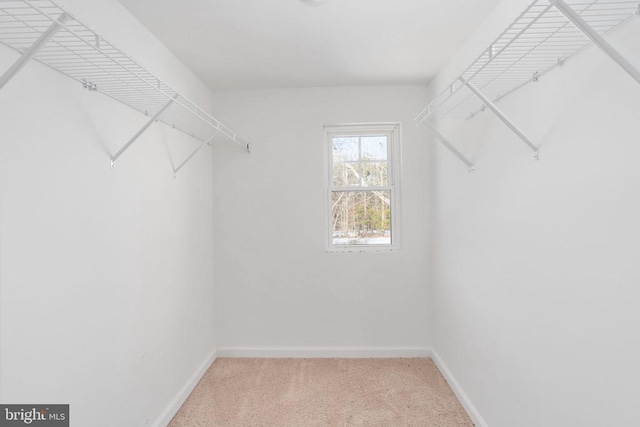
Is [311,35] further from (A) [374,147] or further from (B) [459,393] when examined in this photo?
(B) [459,393]

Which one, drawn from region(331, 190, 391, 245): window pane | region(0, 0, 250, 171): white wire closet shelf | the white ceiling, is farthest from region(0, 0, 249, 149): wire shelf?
region(331, 190, 391, 245): window pane

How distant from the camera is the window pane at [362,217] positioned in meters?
3.26

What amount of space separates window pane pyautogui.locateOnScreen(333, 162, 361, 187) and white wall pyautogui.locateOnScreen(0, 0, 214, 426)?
132 cm

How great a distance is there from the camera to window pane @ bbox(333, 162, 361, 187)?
3266 millimetres

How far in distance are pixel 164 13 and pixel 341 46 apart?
103 cm

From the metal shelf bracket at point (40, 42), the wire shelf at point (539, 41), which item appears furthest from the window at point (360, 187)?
the metal shelf bracket at point (40, 42)

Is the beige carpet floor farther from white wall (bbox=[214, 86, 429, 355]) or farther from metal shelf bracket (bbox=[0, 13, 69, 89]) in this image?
metal shelf bracket (bbox=[0, 13, 69, 89])

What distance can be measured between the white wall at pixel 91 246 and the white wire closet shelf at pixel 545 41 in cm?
158

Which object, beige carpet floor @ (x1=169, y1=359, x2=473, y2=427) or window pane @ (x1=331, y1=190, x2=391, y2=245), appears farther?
window pane @ (x1=331, y1=190, x2=391, y2=245)

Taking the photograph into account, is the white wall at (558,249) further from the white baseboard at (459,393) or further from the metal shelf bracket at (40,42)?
the metal shelf bracket at (40,42)

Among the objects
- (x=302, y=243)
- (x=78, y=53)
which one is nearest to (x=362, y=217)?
(x=302, y=243)

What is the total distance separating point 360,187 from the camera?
10.6 ft

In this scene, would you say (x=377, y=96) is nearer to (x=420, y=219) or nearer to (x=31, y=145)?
(x=420, y=219)


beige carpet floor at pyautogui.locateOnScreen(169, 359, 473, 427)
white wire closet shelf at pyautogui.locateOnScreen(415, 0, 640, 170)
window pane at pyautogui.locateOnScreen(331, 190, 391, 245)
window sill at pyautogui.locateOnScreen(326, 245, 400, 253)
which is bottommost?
beige carpet floor at pyautogui.locateOnScreen(169, 359, 473, 427)
